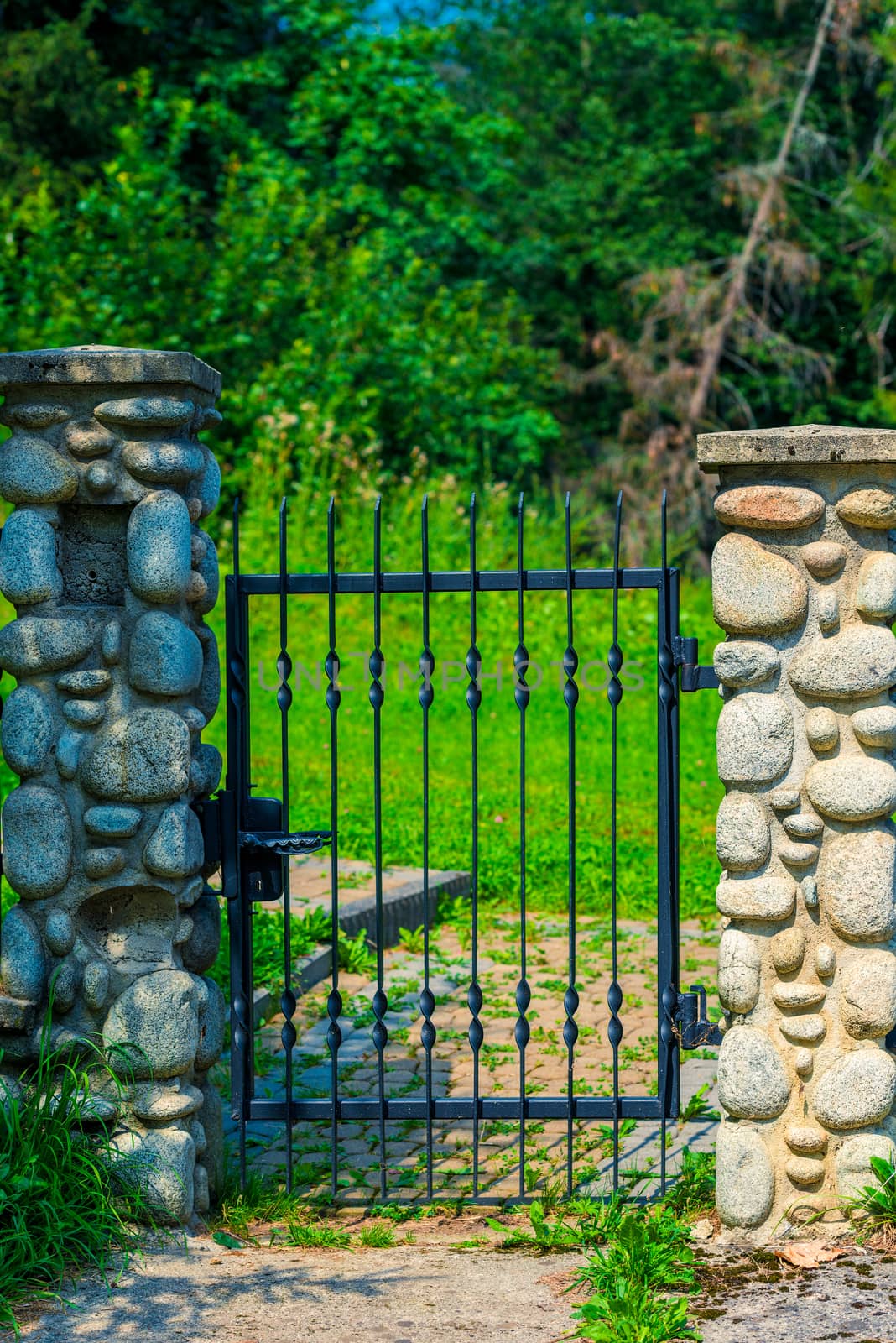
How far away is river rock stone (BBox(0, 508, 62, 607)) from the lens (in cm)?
345

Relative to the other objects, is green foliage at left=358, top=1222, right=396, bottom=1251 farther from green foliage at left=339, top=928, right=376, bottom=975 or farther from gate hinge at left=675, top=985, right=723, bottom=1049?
green foliage at left=339, top=928, right=376, bottom=975

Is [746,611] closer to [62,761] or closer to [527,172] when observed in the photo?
[62,761]

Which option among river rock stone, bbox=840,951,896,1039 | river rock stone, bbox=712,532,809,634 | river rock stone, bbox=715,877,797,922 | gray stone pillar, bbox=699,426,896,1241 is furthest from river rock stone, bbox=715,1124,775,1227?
river rock stone, bbox=712,532,809,634

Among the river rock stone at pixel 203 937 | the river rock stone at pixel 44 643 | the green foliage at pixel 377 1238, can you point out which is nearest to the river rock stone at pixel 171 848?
the river rock stone at pixel 203 937

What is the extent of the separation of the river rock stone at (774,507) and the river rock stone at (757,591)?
2.4 inches

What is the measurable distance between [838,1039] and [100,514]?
231 centimetres

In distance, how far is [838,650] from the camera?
3.40 m

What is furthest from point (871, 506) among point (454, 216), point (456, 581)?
point (454, 216)

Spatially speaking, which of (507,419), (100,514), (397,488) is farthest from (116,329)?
(100,514)

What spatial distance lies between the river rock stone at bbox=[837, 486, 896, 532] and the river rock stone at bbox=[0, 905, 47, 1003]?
7.52ft

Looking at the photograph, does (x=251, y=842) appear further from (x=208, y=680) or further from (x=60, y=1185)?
(x=60, y=1185)

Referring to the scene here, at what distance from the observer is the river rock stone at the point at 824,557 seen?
3.41 meters

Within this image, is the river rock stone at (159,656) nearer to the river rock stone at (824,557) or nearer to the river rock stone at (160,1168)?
the river rock stone at (160,1168)

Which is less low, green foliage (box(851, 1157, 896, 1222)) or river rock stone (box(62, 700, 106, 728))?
river rock stone (box(62, 700, 106, 728))
